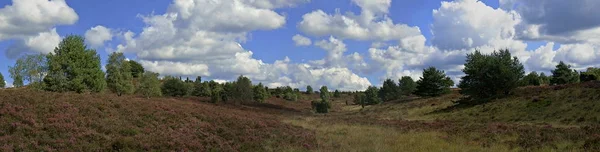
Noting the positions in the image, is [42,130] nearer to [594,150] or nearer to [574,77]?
[594,150]

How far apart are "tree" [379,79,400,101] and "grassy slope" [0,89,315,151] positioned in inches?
3750

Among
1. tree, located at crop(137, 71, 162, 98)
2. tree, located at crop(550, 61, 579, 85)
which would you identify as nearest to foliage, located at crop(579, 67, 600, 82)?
tree, located at crop(550, 61, 579, 85)

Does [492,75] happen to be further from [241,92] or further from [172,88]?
[172,88]

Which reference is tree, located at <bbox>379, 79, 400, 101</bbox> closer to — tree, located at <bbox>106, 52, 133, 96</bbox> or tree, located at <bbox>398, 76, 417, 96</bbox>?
tree, located at <bbox>398, 76, 417, 96</bbox>

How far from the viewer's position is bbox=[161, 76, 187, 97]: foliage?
93.2 meters

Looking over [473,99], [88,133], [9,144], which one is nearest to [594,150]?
[88,133]

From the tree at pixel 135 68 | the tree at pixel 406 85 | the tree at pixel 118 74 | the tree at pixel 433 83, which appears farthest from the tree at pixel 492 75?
the tree at pixel 135 68

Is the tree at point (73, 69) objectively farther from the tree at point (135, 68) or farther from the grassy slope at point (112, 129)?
the tree at point (135, 68)

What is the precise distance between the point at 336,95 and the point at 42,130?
185m

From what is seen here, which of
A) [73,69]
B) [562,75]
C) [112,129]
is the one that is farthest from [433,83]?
[112,129]

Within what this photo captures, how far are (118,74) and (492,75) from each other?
52.8 metres

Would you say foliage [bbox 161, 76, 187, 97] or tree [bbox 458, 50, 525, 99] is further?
foliage [bbox 161, 76, 187, 97]

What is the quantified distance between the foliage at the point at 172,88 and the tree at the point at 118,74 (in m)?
33.3

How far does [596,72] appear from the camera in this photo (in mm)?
75812
